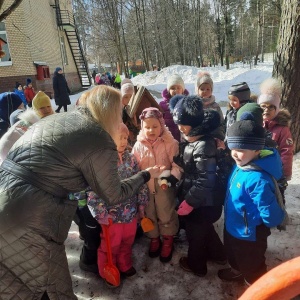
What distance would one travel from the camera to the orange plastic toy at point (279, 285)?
799 mm

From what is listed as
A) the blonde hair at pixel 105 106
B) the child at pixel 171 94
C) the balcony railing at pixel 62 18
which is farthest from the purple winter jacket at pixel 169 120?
the balcony railing at pixel 62 18

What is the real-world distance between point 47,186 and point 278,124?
87.9 inches

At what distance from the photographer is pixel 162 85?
17609mm

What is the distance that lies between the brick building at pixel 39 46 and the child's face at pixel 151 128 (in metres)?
11.0

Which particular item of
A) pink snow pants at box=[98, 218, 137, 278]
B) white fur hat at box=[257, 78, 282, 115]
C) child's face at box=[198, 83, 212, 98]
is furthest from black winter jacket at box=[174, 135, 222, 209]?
child's face at box=[198, 83, 212, 98]

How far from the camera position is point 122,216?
→ 7.80 ft

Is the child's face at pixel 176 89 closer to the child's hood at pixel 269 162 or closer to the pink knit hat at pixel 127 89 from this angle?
the pink knit hat at pixel 127 89

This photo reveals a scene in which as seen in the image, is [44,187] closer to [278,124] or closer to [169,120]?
[278,124]

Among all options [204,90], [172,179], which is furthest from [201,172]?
[204,90]

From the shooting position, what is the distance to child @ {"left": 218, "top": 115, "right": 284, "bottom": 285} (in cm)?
187

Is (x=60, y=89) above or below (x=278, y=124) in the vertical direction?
below

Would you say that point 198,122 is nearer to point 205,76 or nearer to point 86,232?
point 86,232

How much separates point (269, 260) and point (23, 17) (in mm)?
15555

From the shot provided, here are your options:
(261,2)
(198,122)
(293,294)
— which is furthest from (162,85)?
(293,294)
